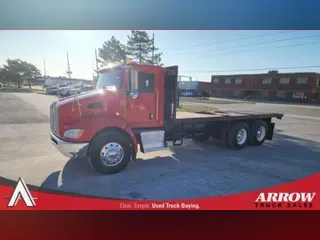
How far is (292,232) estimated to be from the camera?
2674mm

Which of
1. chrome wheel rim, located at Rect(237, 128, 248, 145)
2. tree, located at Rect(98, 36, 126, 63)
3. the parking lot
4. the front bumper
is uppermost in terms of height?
tree, located at Rect(98, 36, 126, 63)

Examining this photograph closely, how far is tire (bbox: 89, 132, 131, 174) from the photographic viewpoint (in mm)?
3645

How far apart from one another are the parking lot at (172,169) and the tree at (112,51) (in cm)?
235

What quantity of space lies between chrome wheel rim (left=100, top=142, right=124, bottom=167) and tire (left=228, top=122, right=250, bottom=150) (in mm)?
3417

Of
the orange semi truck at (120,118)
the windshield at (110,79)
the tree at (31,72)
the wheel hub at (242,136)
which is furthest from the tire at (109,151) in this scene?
the wheel hub at (242,136)

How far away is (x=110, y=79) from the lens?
412 cm

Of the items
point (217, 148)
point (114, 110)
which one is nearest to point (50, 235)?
point (114, 110)

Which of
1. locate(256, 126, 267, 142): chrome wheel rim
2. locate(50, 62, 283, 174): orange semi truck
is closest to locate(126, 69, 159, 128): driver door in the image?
locate(50, 62, 283, 174): orange semi truck

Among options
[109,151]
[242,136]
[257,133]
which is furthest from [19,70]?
[257,133]

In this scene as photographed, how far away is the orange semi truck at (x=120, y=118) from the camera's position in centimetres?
361

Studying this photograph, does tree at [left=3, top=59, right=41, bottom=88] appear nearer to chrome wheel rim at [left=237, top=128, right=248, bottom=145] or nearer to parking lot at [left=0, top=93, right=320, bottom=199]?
parking lot at [left=0, top=93, right=320, bottom=199]

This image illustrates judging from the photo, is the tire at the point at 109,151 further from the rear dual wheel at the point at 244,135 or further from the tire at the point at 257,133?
the tire at the point at 257,133
